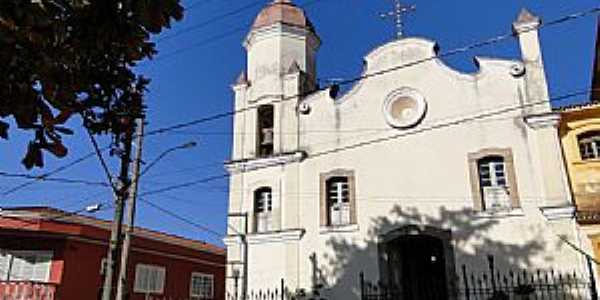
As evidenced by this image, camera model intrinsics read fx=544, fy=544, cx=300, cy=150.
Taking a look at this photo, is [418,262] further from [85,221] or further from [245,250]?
[85,221]

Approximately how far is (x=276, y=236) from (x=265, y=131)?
431 cm

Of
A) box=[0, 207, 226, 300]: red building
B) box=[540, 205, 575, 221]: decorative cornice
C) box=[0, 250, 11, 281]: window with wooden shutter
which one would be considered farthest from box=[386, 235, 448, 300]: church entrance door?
box=[0, 250, 11, 281]: window with wooden shutter

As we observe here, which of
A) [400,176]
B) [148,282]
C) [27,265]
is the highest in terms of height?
[400,176]

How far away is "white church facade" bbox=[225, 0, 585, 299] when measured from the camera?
15.3 metres

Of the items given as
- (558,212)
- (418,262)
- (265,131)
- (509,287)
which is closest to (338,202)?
(418,262)

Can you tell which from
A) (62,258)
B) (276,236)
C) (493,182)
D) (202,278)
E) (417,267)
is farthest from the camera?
(202,278)

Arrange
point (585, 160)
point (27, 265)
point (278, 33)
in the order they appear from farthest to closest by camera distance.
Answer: point (27, 265) < point (278, 33) < point (585, 160)

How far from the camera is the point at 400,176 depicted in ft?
55.5

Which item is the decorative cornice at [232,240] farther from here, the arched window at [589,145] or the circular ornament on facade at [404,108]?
the arched window at [589,145]

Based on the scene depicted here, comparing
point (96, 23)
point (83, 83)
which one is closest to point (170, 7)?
point (96, 23)

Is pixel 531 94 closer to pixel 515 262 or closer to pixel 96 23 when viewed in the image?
pixel 515 262

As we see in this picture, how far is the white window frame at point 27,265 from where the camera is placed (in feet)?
68.8

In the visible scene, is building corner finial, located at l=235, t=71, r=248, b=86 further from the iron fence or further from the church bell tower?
the iron fence

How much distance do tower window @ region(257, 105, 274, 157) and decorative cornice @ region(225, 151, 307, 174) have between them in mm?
507
